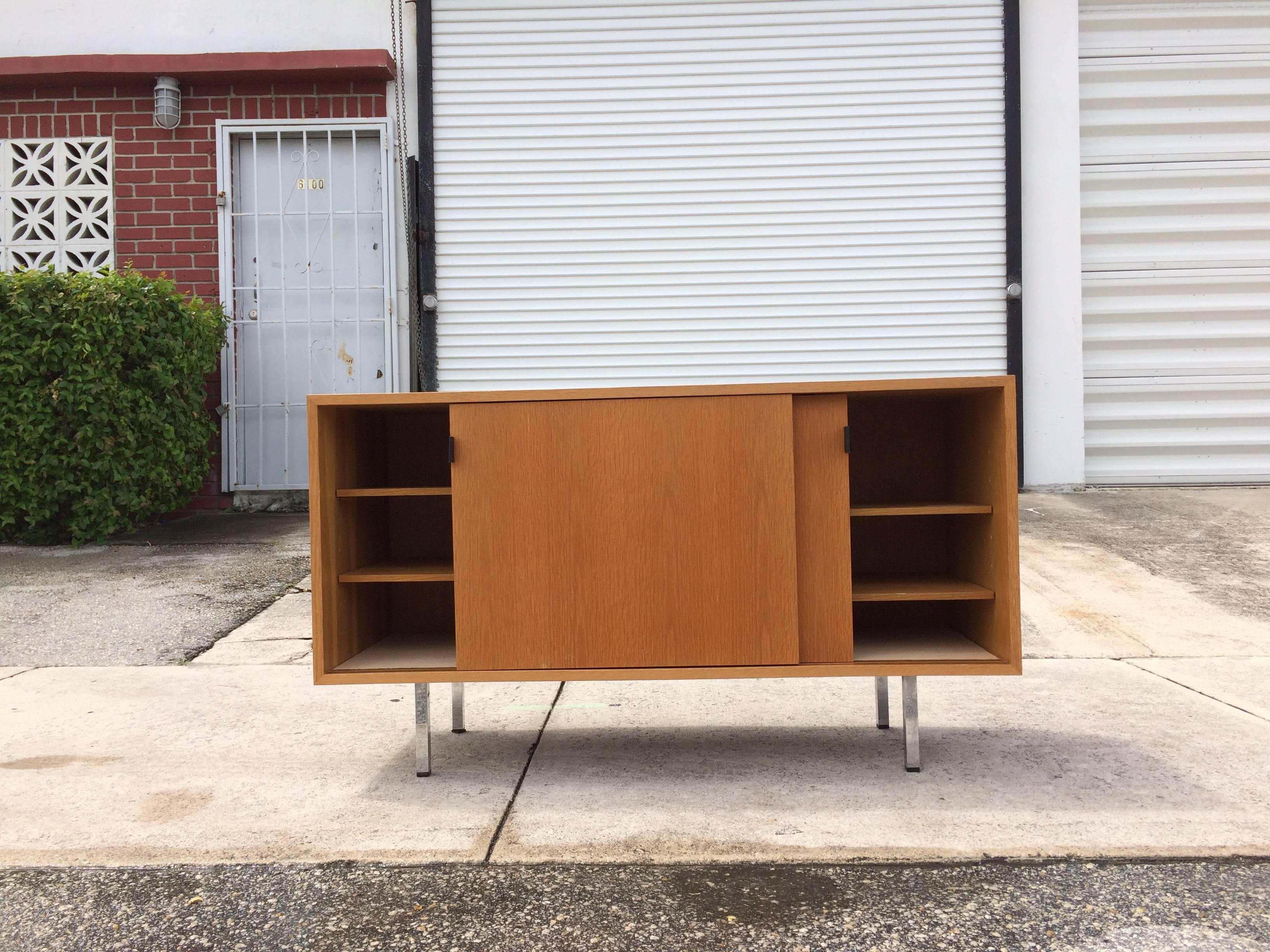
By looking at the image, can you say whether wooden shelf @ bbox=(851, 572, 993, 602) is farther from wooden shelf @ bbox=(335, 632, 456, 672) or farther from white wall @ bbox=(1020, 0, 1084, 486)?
white wall @ bbox=(1020, 0, 1084, 486)

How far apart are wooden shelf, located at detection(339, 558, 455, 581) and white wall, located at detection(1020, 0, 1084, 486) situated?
17.4ft

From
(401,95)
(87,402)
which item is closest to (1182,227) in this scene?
(401,95)

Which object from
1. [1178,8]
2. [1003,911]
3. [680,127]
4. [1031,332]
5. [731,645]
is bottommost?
[1003,911]

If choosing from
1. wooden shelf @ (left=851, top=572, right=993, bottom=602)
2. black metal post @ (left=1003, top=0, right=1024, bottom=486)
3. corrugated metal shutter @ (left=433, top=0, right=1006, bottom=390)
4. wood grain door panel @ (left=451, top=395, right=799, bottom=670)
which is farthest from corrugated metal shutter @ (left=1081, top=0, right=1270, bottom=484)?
wood grain door panel @ (left=451, top=395, right=799, bottom=670)

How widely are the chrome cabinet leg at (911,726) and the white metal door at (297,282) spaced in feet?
16.6

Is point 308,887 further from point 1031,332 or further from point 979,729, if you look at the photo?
point 1031,332

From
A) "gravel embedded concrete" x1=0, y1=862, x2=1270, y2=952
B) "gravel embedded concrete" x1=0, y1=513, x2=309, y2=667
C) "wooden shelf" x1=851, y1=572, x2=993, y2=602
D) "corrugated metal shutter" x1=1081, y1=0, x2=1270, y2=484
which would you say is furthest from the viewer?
"corrugated metal shutter" x1=1081, y1=0, x2=1270, y2=484

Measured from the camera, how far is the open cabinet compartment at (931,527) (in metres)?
2.70

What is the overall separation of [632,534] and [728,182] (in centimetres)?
492

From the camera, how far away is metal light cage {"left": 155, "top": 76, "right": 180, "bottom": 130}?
695 centimetres

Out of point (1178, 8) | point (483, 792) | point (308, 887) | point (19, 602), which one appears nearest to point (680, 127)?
point (1178, 8)

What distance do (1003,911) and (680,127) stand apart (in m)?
6.07

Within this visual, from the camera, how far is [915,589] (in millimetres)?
2820

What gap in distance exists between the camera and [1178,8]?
711cm
